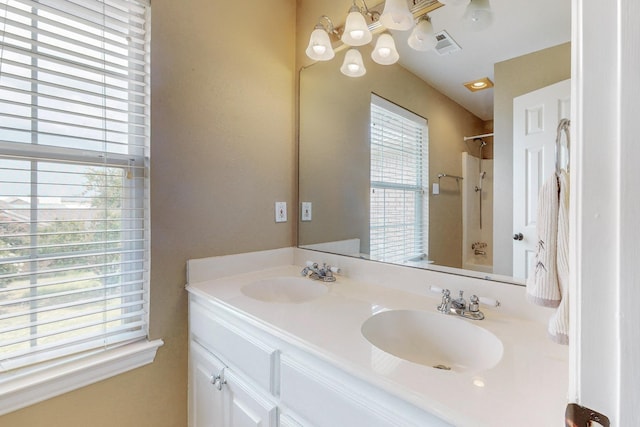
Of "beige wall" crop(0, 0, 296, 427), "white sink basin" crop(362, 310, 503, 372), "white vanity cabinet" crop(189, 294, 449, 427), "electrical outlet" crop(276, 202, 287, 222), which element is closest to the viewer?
"white vanity cabinet" crop(189, 294, 449, 427)

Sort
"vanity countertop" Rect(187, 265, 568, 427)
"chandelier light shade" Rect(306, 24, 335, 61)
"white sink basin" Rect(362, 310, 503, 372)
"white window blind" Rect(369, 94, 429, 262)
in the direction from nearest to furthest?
"vanity countertop" Rect(187, 265, 568, 427), "white sink basin" Rect(362, 310, 503, 372), "white window blind" Rect(369, 94, 429, 262), "chandelier light shade" Rect(306, 24, 335, 61)

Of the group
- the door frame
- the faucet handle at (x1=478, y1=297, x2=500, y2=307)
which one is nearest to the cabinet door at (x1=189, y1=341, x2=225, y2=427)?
the faucet handle at (x1=478, y1=297, x2=500, y2=307)

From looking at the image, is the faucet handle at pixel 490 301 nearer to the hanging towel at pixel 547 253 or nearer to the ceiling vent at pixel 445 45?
the hanging towel at pixel 547 253

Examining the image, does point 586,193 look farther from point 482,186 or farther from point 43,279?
point 43,279

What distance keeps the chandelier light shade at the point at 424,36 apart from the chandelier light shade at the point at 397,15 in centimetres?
3

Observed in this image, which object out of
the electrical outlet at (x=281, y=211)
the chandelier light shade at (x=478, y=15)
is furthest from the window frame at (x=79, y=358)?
the chandelier light shade at (x=478, y=15)

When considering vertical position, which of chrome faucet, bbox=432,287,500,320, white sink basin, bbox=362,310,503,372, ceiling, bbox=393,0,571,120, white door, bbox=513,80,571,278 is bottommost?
white sink basin, bbox=362,310,503,372

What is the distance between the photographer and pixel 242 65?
1.47 meters

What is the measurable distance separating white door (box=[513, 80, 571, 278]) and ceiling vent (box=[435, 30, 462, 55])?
1.05ft

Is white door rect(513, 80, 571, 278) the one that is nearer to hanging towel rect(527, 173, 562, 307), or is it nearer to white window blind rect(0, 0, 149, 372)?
hanging towel rect(527, 173, 562, 307)

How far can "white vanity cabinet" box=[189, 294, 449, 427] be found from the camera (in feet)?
2.12

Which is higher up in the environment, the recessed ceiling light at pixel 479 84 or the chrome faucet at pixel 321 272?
the recessed ceiling light at pixel 479 84

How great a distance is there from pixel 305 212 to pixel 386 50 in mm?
900

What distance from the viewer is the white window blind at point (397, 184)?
130 cm
